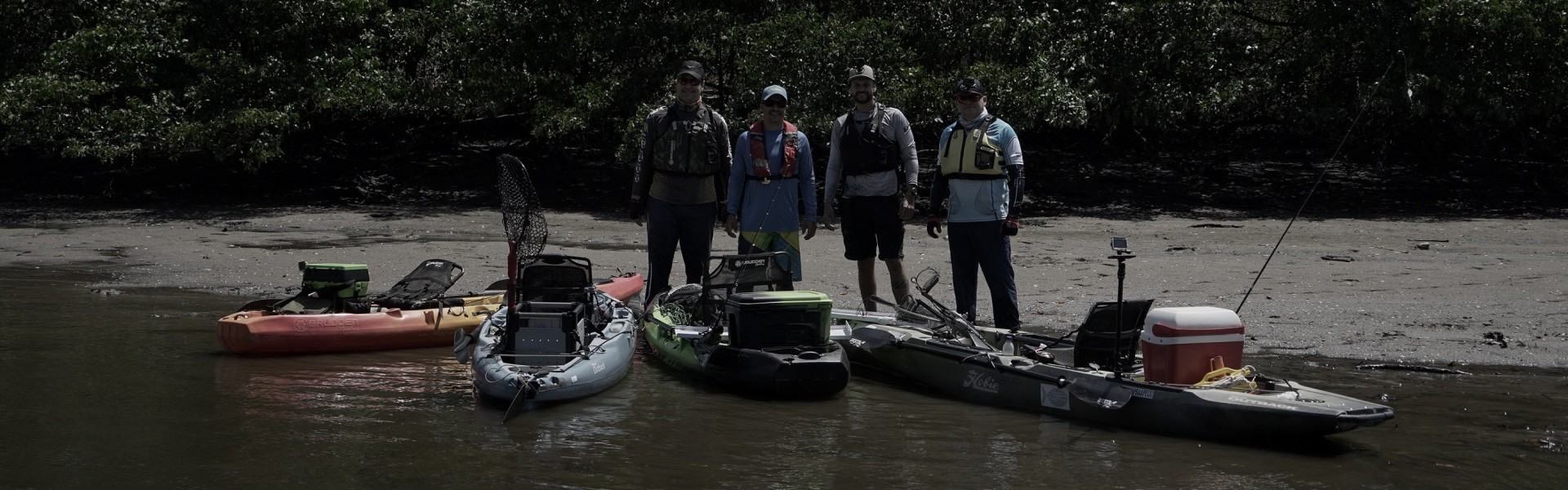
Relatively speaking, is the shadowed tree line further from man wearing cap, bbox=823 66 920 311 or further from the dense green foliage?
man wearing cap, bbox=823 66 920 311

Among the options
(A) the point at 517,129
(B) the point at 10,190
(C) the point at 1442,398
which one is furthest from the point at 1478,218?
(B) the point at 10,190

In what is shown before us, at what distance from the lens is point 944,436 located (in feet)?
20.3

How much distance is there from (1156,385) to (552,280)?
3394 millimetres

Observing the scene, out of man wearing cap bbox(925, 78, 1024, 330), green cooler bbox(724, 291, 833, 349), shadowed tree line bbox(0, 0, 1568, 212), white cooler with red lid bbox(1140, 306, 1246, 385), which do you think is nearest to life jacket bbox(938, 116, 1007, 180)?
man wearing cap bbox(925, 78, 1024, 330)

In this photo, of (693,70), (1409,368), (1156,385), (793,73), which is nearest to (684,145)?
(693,70)

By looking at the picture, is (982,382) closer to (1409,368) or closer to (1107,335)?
(1107,335)

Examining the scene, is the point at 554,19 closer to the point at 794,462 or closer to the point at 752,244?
the point at 752,244

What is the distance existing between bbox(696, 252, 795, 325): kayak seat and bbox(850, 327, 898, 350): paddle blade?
1.47 feet

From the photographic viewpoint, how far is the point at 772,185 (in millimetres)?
8125

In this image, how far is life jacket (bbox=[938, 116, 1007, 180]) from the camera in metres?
7.44

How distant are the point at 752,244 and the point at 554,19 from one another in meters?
9.96

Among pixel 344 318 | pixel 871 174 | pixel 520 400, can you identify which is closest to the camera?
pixel 520 400

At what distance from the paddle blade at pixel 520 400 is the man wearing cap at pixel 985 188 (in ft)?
7.83

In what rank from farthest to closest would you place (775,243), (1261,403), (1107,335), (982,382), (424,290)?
1. (424,290)
2. (775,243)
3. (982,382)
4. (1107,335)
5. (1261,403)
